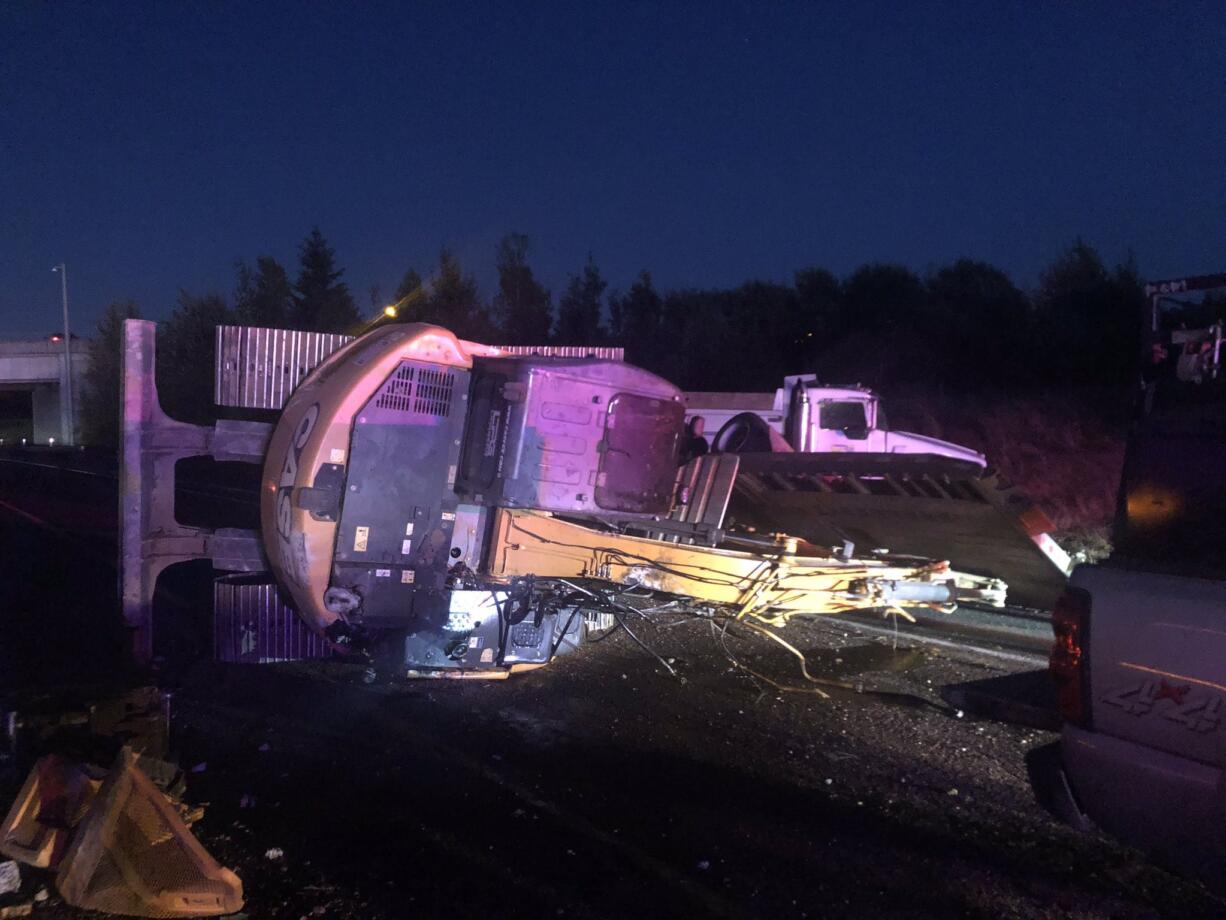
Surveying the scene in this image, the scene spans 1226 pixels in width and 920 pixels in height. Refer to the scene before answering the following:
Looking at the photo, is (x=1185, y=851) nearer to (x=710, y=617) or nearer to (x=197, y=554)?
(x=710, y=617)

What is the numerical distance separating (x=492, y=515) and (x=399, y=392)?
1023 millimetres

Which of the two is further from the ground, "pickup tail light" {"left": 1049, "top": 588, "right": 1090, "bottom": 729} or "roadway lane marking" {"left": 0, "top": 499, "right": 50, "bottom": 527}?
"pickup tail light" {"left": 1049, "top": 588, "right": 1090, "bottom": 729}

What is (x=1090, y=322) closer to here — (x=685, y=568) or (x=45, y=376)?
(x=685, y=568)

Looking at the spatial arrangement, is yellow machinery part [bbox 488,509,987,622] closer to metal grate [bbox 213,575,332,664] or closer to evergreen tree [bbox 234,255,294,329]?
metal grate [bbox 213,575,332,664]

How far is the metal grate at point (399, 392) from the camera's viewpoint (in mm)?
6250

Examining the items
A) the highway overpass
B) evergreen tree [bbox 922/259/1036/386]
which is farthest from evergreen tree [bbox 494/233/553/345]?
the highway overpass

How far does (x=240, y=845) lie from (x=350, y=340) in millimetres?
3824

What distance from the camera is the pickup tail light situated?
318 cm

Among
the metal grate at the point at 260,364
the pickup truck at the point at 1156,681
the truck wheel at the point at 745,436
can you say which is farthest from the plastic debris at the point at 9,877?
the truck wheel at the point at 745,436

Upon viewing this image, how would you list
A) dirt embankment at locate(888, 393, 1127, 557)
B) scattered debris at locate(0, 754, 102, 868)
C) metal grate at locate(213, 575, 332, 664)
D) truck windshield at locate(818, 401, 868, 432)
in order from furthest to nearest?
dirt embankment at locate(888, 393, 1127, 557) → truck windshield at locate(818, 401, 868, 432) → metal grate at locate(213, 575, 332, 664) → scattered debris at locate(0, 754, 102, 868)

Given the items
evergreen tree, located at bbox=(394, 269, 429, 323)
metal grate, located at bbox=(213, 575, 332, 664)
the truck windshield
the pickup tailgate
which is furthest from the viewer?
evergreen tree, located at bbox=(394, 269, 429, 323)

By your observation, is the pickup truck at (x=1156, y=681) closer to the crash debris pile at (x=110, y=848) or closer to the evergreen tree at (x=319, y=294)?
the crash debris pile at (x=110, y=848)

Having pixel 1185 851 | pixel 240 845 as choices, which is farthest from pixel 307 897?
pixel 1185 851

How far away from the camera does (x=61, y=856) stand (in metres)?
4.18
